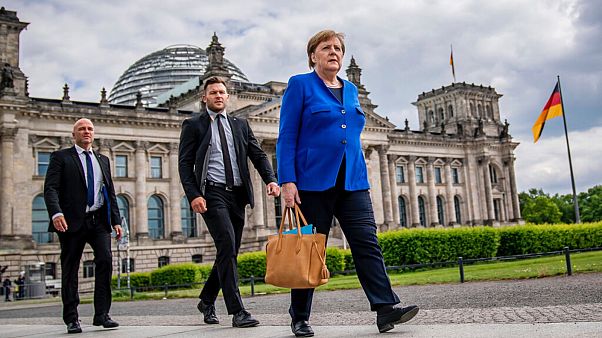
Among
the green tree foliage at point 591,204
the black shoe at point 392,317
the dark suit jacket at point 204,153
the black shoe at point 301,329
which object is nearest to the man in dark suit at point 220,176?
the dark suit jacket at point 204,153

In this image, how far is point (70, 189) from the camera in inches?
371

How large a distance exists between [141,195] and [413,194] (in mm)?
32300

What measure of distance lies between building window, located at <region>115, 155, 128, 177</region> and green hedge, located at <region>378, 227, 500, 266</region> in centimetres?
2712

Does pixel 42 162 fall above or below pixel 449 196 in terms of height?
Answer: above

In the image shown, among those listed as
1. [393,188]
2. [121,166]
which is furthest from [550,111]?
[121,166]

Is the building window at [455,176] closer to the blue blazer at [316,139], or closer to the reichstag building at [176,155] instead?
the reichstag building at [176,155]

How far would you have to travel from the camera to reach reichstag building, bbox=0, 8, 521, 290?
154 ft

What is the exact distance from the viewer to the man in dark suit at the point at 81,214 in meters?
8.98

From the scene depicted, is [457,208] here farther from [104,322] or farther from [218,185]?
A: [218,185]

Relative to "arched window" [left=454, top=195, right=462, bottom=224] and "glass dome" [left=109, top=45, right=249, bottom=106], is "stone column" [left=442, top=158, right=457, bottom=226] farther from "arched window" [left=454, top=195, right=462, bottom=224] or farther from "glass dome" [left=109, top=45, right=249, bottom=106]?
"glass dome" [left=109, top=45, right=249, bottom=106]

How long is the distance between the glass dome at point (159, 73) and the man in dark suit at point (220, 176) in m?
63.6

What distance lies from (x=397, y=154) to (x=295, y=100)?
2585 inches

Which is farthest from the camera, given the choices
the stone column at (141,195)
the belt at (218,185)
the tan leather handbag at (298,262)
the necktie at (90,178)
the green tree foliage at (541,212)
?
the green tree foliage at (541,212)

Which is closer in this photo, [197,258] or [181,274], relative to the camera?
[181,274]
